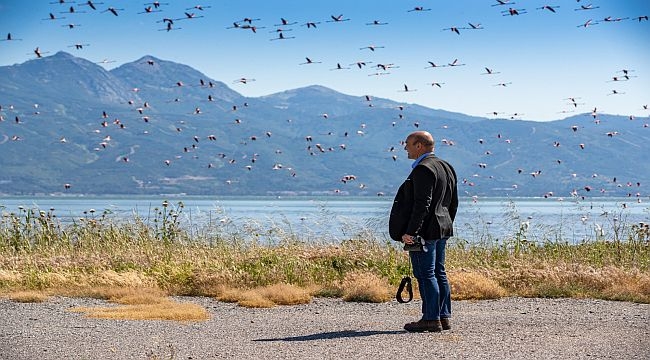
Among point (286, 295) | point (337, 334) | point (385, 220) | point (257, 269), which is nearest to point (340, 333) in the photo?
point (337, 334)

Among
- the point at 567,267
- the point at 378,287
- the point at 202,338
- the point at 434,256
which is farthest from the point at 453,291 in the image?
the point at 202,338

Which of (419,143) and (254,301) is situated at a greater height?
(419,143)

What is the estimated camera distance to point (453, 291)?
14531 mm

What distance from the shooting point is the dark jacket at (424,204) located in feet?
32.3

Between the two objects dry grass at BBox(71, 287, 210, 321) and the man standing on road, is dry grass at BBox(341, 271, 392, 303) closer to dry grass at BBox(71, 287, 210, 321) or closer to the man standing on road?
dry grass at BBox(71, 287, 210, 321)

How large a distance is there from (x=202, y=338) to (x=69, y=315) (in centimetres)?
305

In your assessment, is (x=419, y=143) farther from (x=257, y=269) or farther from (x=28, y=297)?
(x=28, y=297)

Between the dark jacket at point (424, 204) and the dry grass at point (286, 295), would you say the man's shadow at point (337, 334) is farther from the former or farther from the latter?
the dry grass at point (286, 295)

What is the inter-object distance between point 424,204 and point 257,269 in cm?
677

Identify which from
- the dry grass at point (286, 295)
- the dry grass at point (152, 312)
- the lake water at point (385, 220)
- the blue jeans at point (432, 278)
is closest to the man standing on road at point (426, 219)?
the blue jeans at point (432, 278)

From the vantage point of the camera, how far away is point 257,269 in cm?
1605

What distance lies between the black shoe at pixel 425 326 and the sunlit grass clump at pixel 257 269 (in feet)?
10.8

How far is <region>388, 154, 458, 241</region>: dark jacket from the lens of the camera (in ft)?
32.3

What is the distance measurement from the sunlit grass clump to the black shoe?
328 cm
